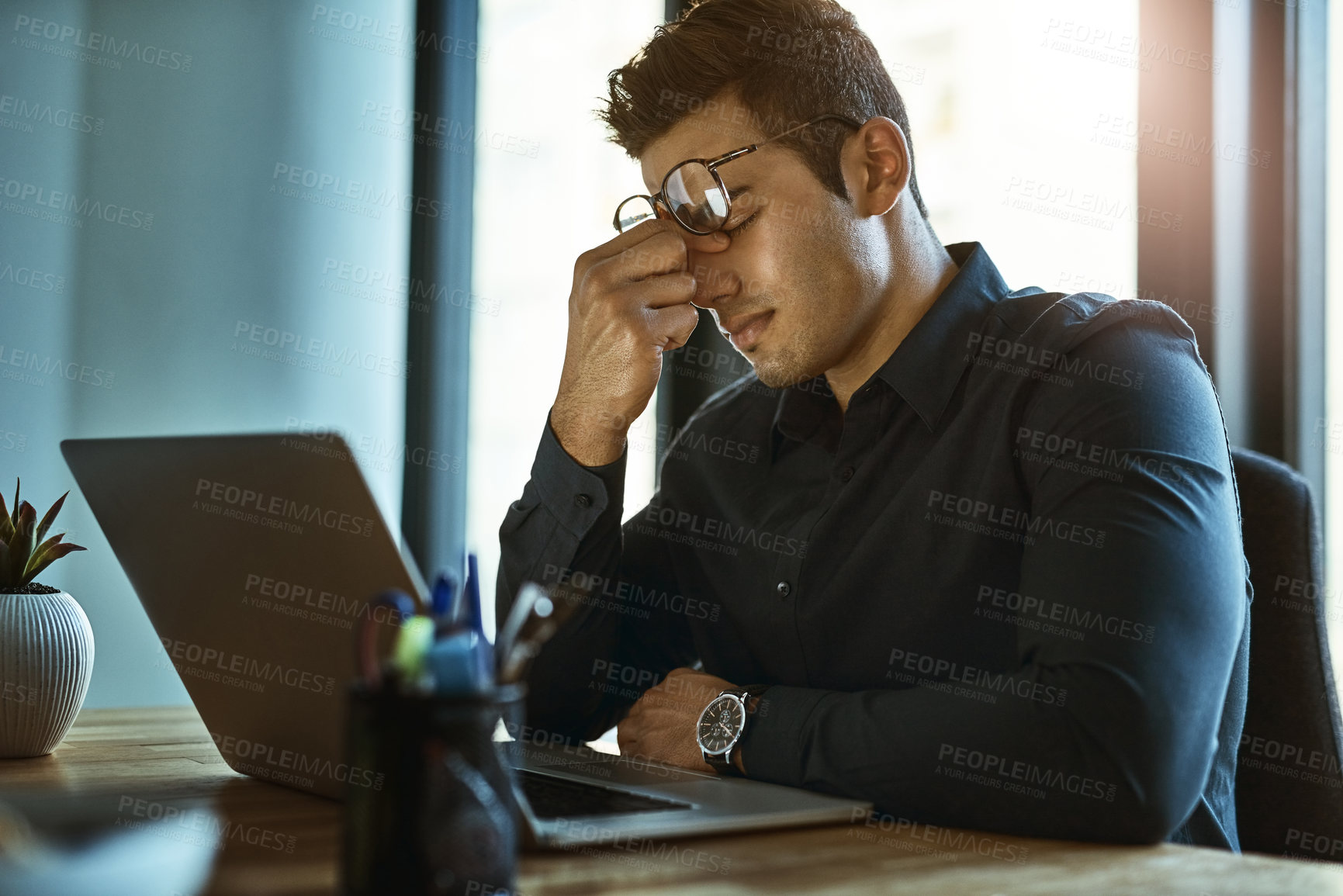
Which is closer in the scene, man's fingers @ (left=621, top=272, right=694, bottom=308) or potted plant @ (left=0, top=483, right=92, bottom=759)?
potted plant @ (left=0, top=483, right=92, bottom=759)

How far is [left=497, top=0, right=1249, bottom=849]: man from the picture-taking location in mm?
987

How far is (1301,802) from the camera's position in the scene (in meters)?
1.25

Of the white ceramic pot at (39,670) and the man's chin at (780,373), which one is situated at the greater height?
the man's chin at (780,373)

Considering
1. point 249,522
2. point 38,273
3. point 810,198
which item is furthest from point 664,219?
point 38,273

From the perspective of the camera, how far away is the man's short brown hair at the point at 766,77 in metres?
1.53

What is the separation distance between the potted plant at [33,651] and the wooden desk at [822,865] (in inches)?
12.5

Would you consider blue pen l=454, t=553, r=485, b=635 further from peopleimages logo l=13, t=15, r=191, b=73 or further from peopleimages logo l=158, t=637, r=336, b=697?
peopleimages logo l=13, t=15, r=191, b=73

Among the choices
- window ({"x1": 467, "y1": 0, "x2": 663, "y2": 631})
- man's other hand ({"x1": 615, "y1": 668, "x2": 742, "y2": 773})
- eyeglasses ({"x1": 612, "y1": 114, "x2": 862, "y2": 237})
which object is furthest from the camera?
window ({"x1": 467, "y1": 0, "x2": 663, "y2": 631})

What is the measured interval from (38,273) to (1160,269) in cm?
233

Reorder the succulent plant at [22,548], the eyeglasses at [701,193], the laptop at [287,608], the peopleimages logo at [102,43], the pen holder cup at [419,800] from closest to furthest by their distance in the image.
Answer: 1. the pen holder cup at [419,800]
2. the laptop at [287,608]
3. the succulent plant at [22,548]
4. the eyeglasses at [701,193]
5. the peopleimages logo at [102,43]

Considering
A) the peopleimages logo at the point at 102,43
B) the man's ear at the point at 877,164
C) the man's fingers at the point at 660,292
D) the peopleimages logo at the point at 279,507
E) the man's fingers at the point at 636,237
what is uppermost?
the peopleimages logo at the point at 102,43

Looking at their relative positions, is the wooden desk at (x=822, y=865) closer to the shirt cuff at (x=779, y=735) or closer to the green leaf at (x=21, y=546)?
the shirt cuff at (x=779, y=735)

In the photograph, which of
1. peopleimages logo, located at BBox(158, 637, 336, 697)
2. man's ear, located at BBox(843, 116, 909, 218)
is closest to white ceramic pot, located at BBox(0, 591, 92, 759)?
peopleimages logo, located at BBox(158, 637, 336, 697)

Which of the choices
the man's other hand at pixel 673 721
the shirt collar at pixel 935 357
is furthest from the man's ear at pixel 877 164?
the man's other hand at pixel 673 721
